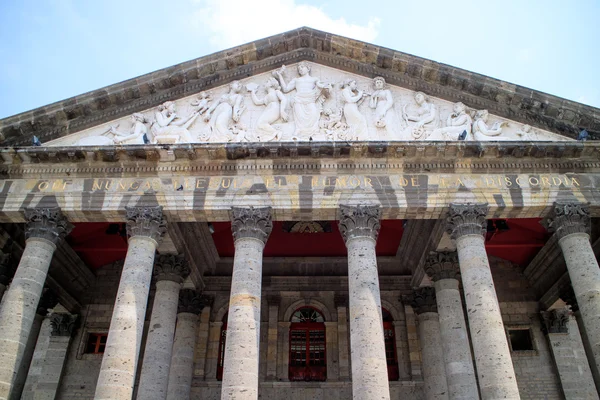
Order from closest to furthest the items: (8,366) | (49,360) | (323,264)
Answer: (8,366), (49,360), (323,264)

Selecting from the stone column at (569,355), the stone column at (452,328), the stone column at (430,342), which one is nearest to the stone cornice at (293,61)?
the stone column at (452,328)

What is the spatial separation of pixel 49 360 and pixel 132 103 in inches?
353

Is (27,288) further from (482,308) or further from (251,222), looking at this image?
(482,308)

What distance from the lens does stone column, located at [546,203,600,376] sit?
40.3 ft

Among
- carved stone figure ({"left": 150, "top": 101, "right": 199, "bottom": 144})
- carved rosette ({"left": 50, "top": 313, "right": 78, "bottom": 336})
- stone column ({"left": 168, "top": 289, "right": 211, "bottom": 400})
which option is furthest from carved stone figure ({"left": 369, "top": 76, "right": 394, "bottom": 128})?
carved rosette ({"left": 50, "top": 313, "right": 78, "bottom": 336})

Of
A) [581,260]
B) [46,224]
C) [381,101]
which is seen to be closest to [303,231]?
[381,101]

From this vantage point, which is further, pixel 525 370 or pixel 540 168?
pixel 525 370

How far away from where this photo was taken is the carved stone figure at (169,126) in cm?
1506

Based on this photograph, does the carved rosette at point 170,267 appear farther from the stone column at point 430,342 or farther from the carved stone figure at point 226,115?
the stone column at point 430,342

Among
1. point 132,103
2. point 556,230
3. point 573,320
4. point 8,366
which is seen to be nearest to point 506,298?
point 573,320

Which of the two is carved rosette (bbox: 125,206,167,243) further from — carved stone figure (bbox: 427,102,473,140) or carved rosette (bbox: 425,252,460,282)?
carved rosette (bbox: 425,252,460,282)

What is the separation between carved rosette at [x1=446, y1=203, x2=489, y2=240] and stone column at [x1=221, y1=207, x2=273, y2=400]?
4.74 m

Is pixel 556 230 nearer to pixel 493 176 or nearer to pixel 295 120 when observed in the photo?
pixel 493 176

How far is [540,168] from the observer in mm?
14461
